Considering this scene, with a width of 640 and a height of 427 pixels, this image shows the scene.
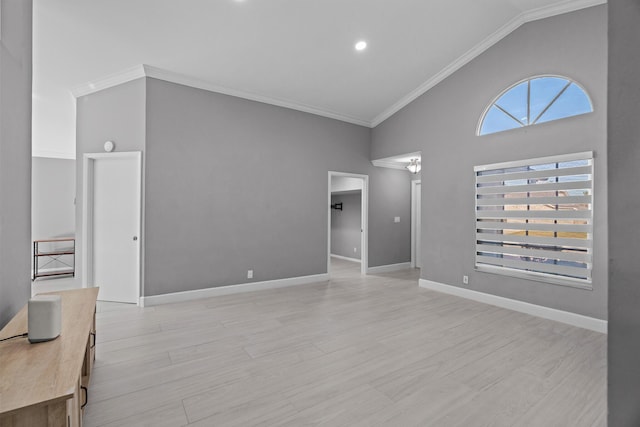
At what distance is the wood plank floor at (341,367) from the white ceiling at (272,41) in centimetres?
313

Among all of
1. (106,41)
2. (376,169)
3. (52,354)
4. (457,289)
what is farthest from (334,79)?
(52,354)

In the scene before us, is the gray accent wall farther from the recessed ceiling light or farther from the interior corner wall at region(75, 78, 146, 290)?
the recessed ceiling light

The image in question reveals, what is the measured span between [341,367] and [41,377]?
6.26 feet

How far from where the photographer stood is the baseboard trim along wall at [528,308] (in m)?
Result: 3.30

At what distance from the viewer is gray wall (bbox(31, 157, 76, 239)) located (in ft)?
20.1

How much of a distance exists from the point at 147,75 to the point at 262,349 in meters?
3.68

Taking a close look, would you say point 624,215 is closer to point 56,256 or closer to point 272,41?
point 272,41

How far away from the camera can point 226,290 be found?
4.47 meters

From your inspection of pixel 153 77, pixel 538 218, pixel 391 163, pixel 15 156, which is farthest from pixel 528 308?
pixel 153 77

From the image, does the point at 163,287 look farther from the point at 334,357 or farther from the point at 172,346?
the point at 334,357

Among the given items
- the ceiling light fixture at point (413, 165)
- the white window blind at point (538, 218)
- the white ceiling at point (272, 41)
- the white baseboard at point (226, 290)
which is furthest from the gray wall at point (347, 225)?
the white window blind at point (538, 218)

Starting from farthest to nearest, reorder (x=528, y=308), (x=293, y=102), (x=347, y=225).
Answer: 1. (x=347, y=225)
2. (x=293, y=102)
3. (x=528, y=308)

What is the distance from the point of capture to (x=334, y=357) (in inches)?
103

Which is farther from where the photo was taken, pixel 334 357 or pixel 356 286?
pixel 356 286
